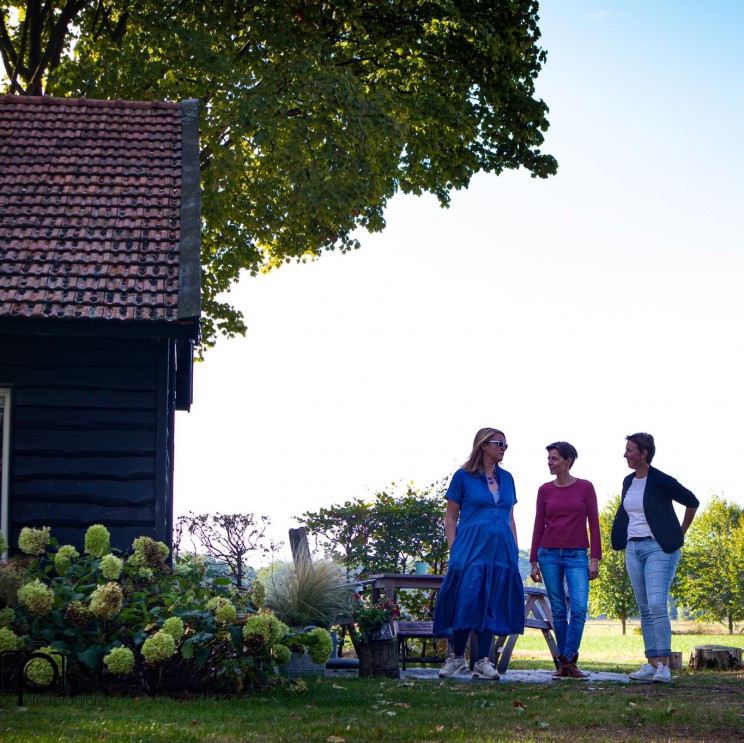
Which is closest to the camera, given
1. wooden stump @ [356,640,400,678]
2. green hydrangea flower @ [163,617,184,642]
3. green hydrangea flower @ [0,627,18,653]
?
green hydrangea flower @ [0,627,18,653]

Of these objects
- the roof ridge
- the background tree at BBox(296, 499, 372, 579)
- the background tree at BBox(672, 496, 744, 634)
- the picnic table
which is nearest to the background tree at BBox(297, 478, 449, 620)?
the background tree at BBox(296, 499, 372, 579)

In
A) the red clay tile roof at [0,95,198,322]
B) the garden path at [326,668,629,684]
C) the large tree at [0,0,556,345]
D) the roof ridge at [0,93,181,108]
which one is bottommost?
the garden path at [326,668,629,684]

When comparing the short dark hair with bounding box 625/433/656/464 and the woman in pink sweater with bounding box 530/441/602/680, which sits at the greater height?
the short dark hair with bounding box 625/433/656/464

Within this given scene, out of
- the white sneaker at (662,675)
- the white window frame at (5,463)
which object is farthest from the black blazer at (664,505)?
the white window frame at (5,463)

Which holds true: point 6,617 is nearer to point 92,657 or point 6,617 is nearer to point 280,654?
point 92,657

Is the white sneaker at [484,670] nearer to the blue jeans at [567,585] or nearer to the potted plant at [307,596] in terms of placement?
the blue jeans at [567,585]

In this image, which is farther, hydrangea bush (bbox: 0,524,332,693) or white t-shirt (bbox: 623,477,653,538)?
white t-shirt (bbox: 623,477,653,538)

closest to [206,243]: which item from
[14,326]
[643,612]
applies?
[14,326]

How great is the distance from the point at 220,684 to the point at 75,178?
6183 millimetres

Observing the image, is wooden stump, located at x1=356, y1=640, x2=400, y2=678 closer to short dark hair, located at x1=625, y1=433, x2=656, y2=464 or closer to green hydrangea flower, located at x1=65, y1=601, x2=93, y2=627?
short dark hair, located at x1=625, y1=433, x2=656, y2=464

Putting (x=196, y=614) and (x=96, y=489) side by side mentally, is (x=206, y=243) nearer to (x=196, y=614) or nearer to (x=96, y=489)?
(x=96, y=489)

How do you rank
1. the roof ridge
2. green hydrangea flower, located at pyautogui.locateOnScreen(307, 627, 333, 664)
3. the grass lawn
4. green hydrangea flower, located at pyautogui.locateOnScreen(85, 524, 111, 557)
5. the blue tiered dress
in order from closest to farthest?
the grass lawn
green hydrangea flower, located at pyautogui.locateOnScreen(307, 627, 333, 664)
green hydrangea flower, located at pyautogui.locateOnScreen(85, 524, 111, 557)
the blue tiered dress
the roof ridge

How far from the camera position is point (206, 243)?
18.9 meters

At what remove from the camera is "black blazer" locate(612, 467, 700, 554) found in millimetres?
8484
